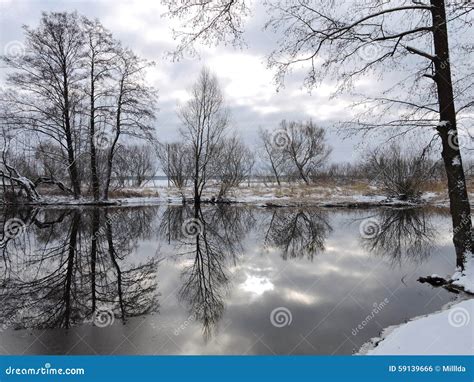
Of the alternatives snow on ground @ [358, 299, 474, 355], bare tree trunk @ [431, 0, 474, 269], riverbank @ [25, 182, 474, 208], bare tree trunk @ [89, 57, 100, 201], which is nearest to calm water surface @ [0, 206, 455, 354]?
snow on ground @ [358, 299, 474, 355]

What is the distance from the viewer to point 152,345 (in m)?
4.15

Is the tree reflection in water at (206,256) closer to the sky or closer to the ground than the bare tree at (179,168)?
closer to the ground

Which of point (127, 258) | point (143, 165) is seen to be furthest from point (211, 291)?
point (143, 165)

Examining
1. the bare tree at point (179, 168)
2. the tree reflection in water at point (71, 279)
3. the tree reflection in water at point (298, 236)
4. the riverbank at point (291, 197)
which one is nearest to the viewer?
the tree reflection in water at point (71, 279)

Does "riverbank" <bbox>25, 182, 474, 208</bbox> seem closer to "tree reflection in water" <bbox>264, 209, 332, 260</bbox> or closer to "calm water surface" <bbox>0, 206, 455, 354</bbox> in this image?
"tree reflection in water" <bbox>264, 209, 332, 260</bbox>

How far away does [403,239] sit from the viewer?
36.9 feet

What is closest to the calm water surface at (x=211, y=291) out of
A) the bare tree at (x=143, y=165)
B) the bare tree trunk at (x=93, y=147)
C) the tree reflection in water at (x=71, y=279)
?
the tree reflection in water at (x=71, y=279)

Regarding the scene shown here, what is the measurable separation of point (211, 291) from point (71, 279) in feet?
10.3

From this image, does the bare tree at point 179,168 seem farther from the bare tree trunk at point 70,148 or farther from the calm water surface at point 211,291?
the calm water surface at point 211,291

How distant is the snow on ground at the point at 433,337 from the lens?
3.29 m

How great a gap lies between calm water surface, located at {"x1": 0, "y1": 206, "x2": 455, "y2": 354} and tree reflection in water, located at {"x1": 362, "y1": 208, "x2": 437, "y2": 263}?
0.06 m

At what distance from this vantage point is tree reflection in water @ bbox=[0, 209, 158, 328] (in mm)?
5051

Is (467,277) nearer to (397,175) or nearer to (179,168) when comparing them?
(397,175)

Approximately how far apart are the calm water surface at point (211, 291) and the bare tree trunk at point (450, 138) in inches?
53.1
